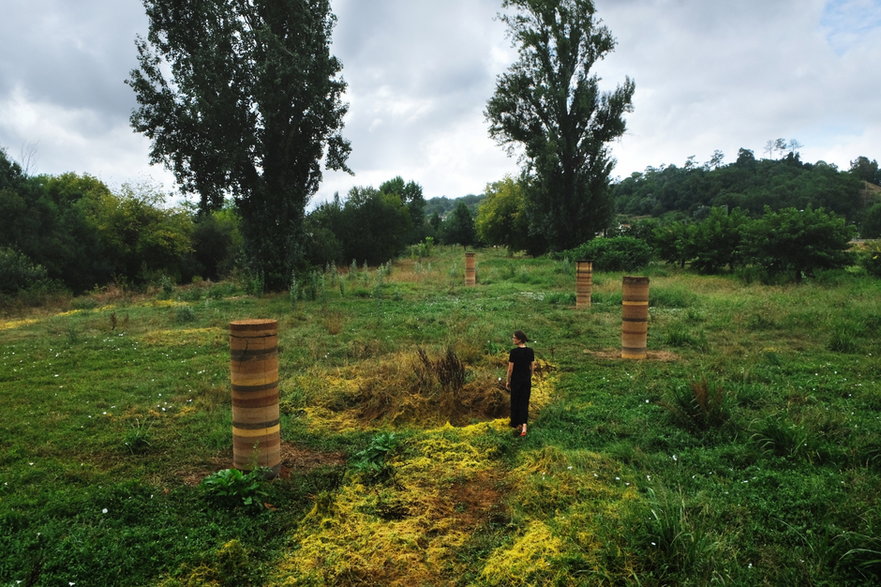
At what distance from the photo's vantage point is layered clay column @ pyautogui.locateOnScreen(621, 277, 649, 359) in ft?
26.6

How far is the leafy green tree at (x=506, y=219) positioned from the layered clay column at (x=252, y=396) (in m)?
39.0

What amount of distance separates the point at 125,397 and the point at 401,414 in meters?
3.64

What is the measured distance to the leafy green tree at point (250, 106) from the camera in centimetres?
1673

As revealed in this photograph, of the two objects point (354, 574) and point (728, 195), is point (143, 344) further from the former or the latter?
point (728, 195)

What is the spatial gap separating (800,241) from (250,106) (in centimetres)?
1902

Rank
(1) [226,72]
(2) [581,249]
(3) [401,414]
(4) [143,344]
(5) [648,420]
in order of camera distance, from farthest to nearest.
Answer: (2) [581,249]
(1) [226,72]
(4) [143,344]
(3) [401,414]
(5) [648,420]

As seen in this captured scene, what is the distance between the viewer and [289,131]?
1823 cm

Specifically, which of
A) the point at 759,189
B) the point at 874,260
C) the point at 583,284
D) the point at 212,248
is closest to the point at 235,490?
the point at 583,284

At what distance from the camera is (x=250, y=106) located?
17656 mm

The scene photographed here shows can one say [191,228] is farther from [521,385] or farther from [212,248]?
[521,385]

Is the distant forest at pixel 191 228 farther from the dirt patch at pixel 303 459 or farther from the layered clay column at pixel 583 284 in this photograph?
the dirt patch at pixel 303 459

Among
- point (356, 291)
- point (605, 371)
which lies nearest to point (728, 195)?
point (356, 291)

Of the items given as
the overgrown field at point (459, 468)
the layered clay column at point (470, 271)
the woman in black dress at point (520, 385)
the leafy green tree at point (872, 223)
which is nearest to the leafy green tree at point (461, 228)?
the leafy green tree at point (872, 223)

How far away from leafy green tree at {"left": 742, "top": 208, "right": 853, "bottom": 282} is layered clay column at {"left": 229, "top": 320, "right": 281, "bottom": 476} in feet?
58.9
